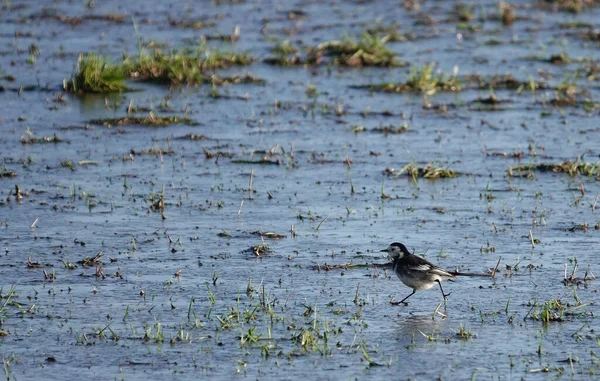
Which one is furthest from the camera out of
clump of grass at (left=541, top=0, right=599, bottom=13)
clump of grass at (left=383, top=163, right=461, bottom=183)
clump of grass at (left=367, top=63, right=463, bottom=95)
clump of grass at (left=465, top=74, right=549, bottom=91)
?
clump of grass at (left=541, top=0, right=599, bottom=13)

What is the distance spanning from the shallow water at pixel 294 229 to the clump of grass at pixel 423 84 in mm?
333

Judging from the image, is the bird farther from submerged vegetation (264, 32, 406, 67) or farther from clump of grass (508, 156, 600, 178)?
submerged vegetation (264, 32, 406, 67)

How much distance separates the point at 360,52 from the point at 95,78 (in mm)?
4409

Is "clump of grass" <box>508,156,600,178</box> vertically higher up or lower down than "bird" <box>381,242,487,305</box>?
lower down

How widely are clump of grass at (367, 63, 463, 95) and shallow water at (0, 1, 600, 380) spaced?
33 cm

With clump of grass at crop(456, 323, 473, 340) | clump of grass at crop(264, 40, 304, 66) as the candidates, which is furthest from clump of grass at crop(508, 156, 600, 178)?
clump of grass at crop(264, 40, 304, 66)

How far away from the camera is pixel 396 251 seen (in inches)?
366

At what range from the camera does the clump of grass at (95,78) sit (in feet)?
54.4

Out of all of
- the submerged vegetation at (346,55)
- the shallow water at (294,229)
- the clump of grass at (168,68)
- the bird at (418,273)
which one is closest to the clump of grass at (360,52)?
the submerged vegetation at (346,55)

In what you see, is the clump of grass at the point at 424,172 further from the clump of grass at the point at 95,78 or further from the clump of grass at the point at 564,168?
the clump of grass at the point at 95,78

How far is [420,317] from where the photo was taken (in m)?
8.83

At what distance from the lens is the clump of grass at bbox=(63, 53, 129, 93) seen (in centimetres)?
1659

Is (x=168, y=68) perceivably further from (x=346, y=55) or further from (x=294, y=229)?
(x=294, y=229)

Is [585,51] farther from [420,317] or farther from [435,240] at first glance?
[420,317]
